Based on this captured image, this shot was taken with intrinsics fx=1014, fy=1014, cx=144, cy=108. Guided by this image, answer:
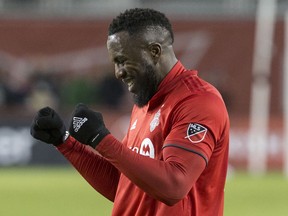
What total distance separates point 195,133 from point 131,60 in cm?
53

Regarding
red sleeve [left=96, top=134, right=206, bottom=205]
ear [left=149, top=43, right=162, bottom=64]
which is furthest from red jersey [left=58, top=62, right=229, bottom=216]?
ear [left=149, top=43, right=162, bottom=64]

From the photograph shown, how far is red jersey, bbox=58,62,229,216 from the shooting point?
16.6ft

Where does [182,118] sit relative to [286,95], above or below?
below

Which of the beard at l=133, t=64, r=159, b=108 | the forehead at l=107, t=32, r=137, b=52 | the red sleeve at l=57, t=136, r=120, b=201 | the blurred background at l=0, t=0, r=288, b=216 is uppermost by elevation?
the blurred background at l=0, t=0, r=288, b=216

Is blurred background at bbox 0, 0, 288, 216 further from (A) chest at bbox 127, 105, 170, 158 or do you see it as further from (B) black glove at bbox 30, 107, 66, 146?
(A) chest at bbox 127, 105, 170, 158

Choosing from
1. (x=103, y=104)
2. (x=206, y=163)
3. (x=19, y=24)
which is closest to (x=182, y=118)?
(x=206, y=163)

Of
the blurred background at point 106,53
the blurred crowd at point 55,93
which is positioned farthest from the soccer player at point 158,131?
the blurred crowd at point 55,93

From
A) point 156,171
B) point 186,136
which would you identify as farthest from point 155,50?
point 156,171

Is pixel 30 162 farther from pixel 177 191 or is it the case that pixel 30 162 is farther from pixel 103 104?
pixel 177 191

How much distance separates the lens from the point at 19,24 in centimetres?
2828

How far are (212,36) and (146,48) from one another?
899 inches

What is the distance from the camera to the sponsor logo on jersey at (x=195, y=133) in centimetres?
518

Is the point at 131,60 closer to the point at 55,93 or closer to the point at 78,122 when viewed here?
the point at 78,122

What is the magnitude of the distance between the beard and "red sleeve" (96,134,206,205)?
1.52 ft
